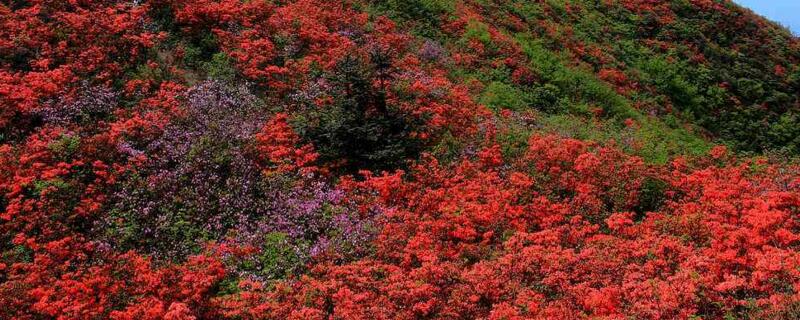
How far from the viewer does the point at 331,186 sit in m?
13.6

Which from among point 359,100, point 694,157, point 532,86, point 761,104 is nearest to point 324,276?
point 359,100

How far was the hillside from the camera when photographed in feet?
30.9

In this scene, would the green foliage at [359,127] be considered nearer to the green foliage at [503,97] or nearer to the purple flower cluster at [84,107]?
the purple flower cluster at [84,107]

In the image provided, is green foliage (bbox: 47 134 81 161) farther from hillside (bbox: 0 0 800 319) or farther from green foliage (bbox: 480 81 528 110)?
green foliage (bbox: 480 81 528 110)

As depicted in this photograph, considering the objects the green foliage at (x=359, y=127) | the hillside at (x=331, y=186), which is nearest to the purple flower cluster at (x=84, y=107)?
the hillside at (x=331, y=186)

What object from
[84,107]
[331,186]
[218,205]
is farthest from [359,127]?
[84,107]

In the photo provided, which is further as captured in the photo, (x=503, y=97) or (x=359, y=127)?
(x=503, y=97)

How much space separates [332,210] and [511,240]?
404cm

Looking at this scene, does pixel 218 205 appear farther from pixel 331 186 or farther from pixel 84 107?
pixel 84 107

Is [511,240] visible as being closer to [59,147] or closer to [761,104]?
[59,147]

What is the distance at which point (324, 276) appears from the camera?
408 inches

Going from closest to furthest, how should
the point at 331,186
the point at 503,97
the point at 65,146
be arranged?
the point at 65,146 < the point at 331,186 < the point at 503,97

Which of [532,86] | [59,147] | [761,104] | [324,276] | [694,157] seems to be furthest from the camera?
[761,104]

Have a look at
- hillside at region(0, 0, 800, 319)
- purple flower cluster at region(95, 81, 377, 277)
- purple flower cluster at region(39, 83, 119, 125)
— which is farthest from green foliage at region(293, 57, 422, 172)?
purple flower cluster at region(39, 83, 119, 125)
